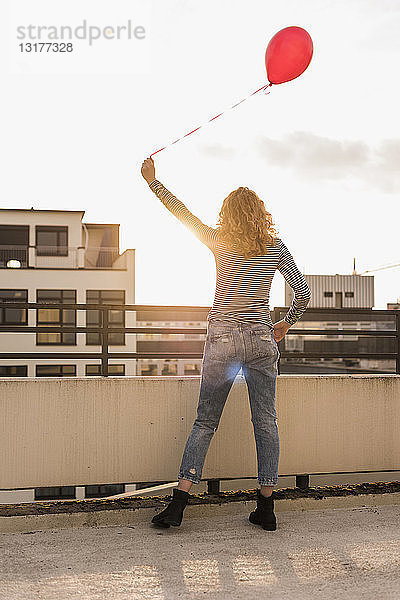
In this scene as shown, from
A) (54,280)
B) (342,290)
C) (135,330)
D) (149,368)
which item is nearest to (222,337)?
(135,330)

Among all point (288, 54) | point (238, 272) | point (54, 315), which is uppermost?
point (288, 54)

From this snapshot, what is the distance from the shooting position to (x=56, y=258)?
3353 cm

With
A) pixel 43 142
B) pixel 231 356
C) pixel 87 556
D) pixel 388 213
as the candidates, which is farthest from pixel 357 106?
pixel 388 213

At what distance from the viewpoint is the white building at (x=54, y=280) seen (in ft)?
109

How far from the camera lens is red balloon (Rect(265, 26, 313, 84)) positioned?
4.32m

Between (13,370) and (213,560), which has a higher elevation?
(213,560)

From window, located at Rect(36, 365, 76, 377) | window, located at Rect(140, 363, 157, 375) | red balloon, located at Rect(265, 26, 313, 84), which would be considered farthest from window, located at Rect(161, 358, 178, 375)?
red balloon, located at Rect(265, 26, 313, 84)

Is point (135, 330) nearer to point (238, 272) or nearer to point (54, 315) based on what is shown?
point (238, 272)

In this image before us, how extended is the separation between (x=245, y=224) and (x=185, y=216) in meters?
0.36

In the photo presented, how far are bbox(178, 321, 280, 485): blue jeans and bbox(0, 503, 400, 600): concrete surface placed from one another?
1.16 feet

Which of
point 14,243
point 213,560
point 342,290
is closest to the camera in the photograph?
point 213,560

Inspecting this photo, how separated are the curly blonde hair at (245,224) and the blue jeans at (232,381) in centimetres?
43

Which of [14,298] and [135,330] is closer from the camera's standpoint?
[135,330]

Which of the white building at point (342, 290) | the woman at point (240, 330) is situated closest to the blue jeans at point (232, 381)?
the woman at point (240, 330)
